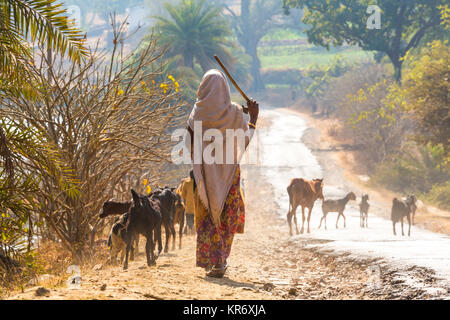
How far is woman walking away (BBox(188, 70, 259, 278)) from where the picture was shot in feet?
20.1

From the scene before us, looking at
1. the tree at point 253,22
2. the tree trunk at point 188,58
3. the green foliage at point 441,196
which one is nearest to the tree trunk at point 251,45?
the tree at point 253,22

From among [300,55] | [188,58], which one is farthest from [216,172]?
[300,55]

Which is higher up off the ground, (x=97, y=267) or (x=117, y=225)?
(x=117, y=225)

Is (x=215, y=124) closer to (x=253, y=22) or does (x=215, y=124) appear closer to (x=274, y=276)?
(x=274, y=276)

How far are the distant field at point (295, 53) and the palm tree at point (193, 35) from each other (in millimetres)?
41244

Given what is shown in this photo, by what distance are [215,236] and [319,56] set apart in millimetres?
75791

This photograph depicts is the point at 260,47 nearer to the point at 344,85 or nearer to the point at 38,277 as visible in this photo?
the point at 344,85

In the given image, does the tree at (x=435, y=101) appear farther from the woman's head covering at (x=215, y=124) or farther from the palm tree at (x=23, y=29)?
the palm tree at (x=23, y=29)

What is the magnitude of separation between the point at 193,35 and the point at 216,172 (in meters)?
26.5

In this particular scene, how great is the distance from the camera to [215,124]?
618 cm

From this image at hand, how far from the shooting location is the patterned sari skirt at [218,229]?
6.23 metres

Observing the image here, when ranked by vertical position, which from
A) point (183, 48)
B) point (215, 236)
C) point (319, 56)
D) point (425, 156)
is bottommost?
point (215, 236)
